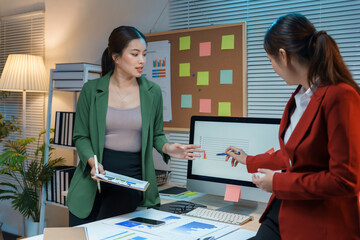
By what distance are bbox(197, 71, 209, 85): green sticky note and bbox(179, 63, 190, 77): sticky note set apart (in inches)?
3.8

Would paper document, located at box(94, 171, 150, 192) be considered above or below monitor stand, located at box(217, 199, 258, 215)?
above

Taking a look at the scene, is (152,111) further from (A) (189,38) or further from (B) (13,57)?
(B) (13,57)

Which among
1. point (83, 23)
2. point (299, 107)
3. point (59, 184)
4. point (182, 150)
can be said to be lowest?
point (59, 184)

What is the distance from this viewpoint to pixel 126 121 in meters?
1.86

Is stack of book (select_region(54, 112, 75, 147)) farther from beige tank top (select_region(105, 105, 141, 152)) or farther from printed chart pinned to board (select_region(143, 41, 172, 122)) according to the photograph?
beige tank top (select_region(105, 105, 141, 152))

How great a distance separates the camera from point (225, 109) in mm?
→ 2562

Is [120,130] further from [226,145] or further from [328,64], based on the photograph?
[328,64]

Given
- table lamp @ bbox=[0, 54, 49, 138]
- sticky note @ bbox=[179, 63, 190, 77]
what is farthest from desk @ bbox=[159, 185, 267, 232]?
table lamp @ bbox=[0, 54, 49, 138]

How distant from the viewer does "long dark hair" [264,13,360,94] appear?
40.7 inches

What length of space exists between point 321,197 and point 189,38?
6.19ft

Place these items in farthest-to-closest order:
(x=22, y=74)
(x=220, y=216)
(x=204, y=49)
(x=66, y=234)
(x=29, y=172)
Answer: (x=22, y=74) < (x=29, y=172) < (x=204, y=49) < (x=220, y=216) < (x=66, y=234)

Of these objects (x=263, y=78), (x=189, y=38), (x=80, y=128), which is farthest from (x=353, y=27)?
(x=80, y=128)

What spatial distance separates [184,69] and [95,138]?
1.09 meters

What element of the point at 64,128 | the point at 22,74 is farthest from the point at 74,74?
the point at 22,74
